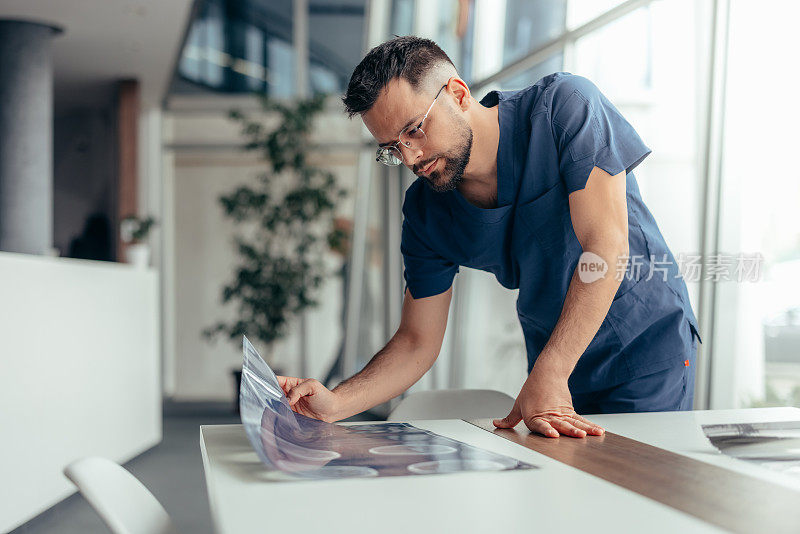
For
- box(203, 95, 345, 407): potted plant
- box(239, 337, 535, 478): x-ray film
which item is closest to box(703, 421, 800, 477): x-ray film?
box(239, 337, 535, 478): x-ray film

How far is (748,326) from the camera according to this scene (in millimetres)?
2492

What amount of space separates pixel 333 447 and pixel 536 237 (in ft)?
2.16

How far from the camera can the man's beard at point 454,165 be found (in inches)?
56.1

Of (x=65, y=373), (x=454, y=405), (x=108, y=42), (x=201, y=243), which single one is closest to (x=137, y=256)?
(x=65, y=373)

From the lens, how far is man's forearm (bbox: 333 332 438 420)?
1.46 meters

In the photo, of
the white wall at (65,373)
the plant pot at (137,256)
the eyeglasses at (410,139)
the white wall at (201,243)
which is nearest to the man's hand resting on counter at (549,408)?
the eyeglasses at (410,139)

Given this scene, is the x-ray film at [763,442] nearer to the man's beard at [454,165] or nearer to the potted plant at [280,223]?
the man's beard at [454,165]

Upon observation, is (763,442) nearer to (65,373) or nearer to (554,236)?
(554,236)

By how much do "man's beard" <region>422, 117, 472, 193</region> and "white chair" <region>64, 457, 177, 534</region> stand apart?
2.39ft

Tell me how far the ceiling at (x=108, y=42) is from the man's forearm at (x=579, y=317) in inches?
182

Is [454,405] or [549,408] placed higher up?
[549,408]

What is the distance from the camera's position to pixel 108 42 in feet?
19.1

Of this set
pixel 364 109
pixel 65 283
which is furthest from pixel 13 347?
pixel 364 109

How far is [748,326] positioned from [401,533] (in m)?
2.14
